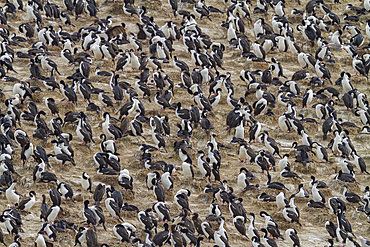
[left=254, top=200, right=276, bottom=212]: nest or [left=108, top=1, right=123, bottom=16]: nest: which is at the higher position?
[left=254, top=200, right=276, bottom=212]: nest

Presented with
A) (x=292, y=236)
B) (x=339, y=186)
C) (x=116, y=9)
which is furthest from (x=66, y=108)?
(x=116, y=9)

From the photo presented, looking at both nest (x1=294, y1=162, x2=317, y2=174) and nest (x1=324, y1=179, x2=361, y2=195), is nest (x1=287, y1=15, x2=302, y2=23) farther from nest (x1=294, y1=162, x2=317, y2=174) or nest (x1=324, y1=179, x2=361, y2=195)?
nest (x1=324, y1=179, x2=361, y2=195)

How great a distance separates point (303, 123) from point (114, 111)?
7.95m

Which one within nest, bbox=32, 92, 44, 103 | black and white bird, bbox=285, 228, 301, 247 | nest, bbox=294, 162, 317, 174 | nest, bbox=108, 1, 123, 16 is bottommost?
nest, bbox=108, 1, 123, 16

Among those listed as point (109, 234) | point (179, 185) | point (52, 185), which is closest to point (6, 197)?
point (52, 185)

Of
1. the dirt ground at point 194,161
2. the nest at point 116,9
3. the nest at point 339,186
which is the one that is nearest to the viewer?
the dirt ground at point 194,161

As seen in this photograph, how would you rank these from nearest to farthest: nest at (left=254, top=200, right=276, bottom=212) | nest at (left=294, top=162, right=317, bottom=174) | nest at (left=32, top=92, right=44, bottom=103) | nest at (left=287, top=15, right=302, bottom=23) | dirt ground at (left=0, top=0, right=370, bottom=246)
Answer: dirt ground at (left=0, top=0, right=370, bottom=246) → nest at (left=254, top=200, right=276, bottom=212) → nest at (left=294, top=162, right=317, bottom=174) → nest at (left=32, top=92, right=44, bottom=103) → nest at (left=287, top=15, right=302, bottom=23)

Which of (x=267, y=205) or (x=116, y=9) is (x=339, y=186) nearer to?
(x=267, y=205)

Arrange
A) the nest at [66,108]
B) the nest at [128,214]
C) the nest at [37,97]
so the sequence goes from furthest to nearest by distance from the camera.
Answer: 1. the nest at [37,97]
2. the nest at [66,108]
3. the nest at [128,214]

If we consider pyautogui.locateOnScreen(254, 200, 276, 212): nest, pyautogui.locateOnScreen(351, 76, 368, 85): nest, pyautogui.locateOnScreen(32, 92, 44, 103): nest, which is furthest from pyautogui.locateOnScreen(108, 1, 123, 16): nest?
pyautogui.locateOnScreen(254, 200, 276, 212): nest

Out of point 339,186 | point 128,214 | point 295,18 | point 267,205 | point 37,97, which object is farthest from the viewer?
point 295,18

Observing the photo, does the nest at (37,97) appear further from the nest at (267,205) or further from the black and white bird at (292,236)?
the black and white bird at (292,236)

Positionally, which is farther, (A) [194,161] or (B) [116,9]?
(B) [116,9]

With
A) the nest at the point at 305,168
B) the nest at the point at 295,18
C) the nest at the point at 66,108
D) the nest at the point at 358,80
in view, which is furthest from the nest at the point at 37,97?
the nest at the point at 295,18
